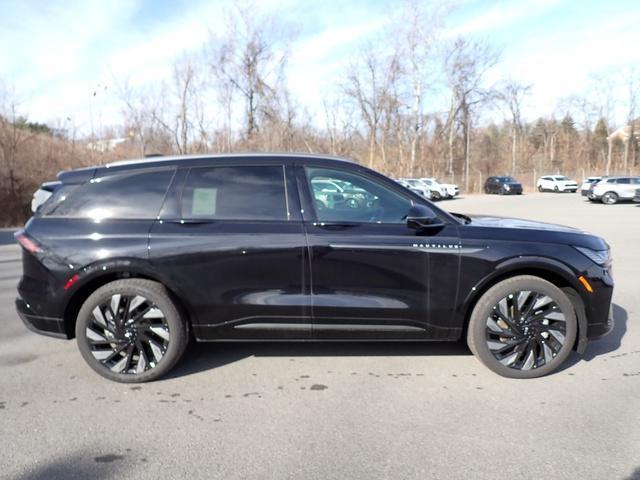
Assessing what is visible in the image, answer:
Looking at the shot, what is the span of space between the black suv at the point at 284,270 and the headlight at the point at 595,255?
2 centimetres

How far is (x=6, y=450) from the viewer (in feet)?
9.11

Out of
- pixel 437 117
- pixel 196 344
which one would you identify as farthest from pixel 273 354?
pixel 437 117

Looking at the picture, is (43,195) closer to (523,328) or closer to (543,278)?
(523,328)

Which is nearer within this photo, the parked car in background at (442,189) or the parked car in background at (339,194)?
the parked car in background at (339,194)

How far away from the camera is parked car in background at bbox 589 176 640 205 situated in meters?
26.0

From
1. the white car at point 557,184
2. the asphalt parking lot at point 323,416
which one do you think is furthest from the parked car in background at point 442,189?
the asphalt parking lot at point 323,416

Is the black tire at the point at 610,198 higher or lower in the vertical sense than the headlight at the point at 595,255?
lower

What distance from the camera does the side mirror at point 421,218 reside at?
352cm

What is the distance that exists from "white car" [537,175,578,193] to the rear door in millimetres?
43766

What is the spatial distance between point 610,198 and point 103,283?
29285mm

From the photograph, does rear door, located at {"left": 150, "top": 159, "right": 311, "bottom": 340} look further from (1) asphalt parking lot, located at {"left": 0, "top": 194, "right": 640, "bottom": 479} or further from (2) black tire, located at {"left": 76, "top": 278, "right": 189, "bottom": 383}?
(1) asphalt parking lot, located at {"left": 0, "top": 194, "right": 640, "bottom": 479}

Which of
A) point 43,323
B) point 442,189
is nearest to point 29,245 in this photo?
point 43,323

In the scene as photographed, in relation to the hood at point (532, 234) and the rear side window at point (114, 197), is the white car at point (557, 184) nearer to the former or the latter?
the hood at point (532, 234)

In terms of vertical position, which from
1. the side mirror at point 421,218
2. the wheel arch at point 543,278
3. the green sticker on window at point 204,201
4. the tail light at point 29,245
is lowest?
the wheel arch at point 543,278
